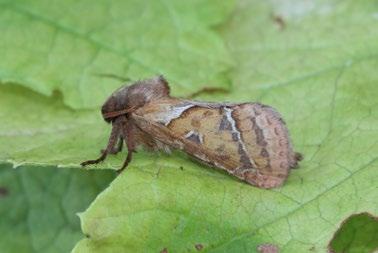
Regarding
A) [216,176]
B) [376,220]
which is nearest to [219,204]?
[216,176]

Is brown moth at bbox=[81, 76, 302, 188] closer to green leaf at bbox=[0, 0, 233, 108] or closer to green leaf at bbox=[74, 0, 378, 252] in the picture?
green leaf at bbox=[74, 0, 378, 252]

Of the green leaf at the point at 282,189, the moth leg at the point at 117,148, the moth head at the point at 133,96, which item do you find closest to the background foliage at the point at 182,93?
the green leaf at the point at 282,189

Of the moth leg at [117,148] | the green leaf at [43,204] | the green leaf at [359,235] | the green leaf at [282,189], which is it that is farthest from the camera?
the green leaf at [43,204]

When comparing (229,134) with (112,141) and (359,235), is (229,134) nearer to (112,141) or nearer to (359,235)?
(112,141)

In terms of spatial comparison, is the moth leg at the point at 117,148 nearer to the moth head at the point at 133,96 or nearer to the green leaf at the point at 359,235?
the moth head at the point at 133,96

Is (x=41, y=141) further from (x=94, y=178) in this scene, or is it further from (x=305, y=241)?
(x=305, y=241)
